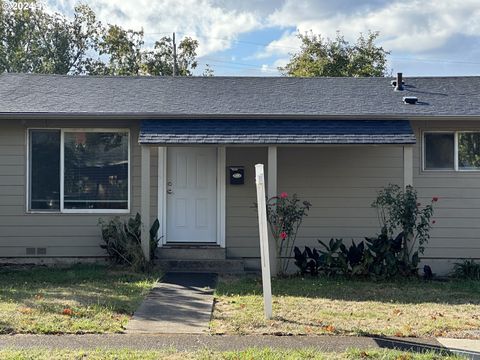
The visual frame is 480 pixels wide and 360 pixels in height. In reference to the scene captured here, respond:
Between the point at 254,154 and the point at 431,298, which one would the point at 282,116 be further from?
the point at 431,298

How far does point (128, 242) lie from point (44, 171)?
2202 millimetres

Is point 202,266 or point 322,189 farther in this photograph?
point 322,189

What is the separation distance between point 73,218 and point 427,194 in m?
6.36

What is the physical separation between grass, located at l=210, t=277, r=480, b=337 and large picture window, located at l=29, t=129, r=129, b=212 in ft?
9.59

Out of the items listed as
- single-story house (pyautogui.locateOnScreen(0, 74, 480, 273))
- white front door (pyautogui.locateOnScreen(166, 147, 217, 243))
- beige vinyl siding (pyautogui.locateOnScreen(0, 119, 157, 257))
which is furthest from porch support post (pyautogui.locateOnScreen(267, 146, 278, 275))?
beige vinyl siding (pyautogui.locateOnScreen(0, 119, 157, 257))

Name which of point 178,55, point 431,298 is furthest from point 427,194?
point 178,55

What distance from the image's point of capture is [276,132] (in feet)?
29.8

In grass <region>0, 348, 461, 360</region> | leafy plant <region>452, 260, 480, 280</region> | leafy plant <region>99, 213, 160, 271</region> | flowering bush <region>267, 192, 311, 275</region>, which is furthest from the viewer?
leafy plant <region>452, 260, 480, 280</region>

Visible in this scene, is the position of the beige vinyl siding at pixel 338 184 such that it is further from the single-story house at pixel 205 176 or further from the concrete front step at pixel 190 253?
the concrete front step at pixel 190 253

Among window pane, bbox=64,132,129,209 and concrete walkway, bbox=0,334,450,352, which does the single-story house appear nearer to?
window pane, bbox=64,132,129,209

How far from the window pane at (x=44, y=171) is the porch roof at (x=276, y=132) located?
1881mm

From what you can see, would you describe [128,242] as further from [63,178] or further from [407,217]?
[407,217]

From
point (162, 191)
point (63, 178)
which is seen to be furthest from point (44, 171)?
point (162, 191)

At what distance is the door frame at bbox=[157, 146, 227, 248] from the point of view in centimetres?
1012
